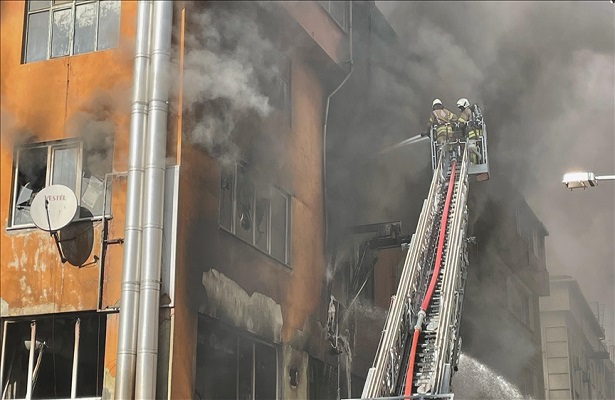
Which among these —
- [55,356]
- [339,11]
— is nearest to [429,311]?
[55,356]

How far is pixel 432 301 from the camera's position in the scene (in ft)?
47.0

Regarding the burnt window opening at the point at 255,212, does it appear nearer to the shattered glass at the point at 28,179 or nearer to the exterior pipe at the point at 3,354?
the shattered glass at the point at 28,179

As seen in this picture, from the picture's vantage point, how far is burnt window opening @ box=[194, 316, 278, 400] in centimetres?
1334

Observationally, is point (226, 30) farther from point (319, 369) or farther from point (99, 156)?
point (319, 369)

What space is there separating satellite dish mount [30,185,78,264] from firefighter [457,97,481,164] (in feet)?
25.7

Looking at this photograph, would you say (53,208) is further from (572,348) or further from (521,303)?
(572,348)

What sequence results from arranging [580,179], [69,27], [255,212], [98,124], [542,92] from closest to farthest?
1. [580,179]
2. [98,124]
3. [69,27]
4. [255,212]
5. [542,92]

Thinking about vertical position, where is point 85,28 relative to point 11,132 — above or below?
above

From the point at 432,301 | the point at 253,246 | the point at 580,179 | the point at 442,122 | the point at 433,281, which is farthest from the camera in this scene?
the point at 442,122

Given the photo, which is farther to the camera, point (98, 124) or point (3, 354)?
point (98, 124)

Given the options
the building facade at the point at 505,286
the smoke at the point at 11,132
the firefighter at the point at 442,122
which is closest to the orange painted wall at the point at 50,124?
the smoke at the point at 11,132

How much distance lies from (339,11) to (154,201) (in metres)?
7.79

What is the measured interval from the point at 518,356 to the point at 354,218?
548 cm

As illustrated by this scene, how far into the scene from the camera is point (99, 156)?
13.8 metres
